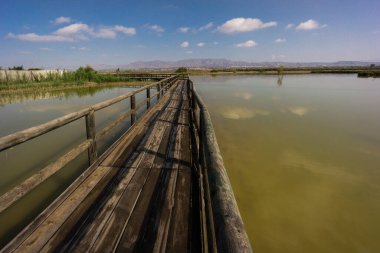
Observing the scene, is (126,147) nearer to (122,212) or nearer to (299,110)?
(122,212)

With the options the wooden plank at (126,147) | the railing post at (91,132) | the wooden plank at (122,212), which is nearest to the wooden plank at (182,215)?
the wooden plank at (122,212)

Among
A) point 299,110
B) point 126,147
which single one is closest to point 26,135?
point 126,147

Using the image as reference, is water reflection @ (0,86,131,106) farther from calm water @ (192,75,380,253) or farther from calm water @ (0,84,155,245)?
calm water @ (192,75,380,253)

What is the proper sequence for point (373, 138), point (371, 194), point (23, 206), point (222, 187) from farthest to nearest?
point (373, 138) < point (371, 194) < point (23, 206) < point (222, 187)

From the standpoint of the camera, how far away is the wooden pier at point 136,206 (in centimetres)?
133

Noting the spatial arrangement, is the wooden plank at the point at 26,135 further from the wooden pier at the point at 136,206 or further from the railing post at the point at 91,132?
the railing post at the point at 91,132

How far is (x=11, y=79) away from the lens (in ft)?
79.6

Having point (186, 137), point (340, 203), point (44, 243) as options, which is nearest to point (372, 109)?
point (340, 203)

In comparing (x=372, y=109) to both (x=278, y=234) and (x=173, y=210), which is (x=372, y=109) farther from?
(x=173, y=210)

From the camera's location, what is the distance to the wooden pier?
4.37ft

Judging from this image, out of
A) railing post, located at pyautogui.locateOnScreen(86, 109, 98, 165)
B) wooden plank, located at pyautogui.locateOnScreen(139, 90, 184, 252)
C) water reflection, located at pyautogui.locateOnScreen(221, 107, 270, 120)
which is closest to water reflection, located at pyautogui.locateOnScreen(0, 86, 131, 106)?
water reflection, located at pyautogui.locateOnScreen(221, 107, 270, 120)

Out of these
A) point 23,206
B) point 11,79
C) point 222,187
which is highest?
point 11,79

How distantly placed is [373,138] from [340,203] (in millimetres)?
5335

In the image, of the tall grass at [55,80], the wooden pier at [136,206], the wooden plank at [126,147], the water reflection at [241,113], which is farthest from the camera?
the tall grass at [55,80]
